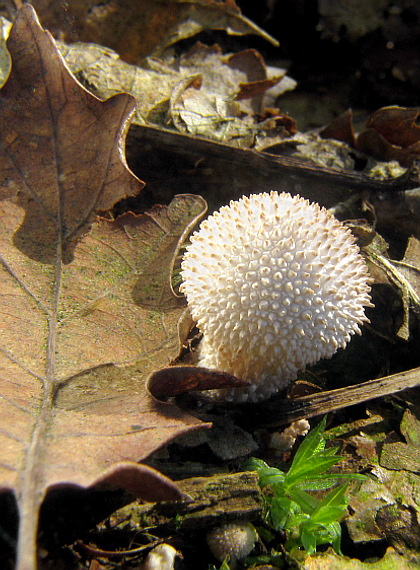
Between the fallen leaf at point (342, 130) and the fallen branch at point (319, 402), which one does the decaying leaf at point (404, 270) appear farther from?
the fallen leaf at point (342, 130)

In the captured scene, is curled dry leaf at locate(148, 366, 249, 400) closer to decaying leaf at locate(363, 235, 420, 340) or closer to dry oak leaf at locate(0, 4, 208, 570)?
dry oak leaf at locate(0, 4, 208, 570)

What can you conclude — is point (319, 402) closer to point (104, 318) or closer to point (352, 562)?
point (352, 562)

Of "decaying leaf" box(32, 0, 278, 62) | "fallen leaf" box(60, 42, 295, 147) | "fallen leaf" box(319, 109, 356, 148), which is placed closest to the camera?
"fallen leaf" box(60, 42, 295, 147)

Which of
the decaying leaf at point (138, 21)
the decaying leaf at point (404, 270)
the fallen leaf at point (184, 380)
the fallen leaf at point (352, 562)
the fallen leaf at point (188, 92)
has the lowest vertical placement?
the fallen leaf at point (352, 562)

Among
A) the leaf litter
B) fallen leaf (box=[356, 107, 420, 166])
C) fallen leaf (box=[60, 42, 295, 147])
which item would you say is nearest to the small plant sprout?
the leaf litter

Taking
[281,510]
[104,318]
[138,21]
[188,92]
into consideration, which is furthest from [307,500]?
[138,21]

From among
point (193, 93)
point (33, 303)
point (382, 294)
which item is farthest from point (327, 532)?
point (193, 93)

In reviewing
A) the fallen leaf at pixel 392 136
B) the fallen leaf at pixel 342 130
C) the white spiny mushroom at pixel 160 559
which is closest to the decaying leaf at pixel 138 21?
the fallen leaf at pixel 342 130
